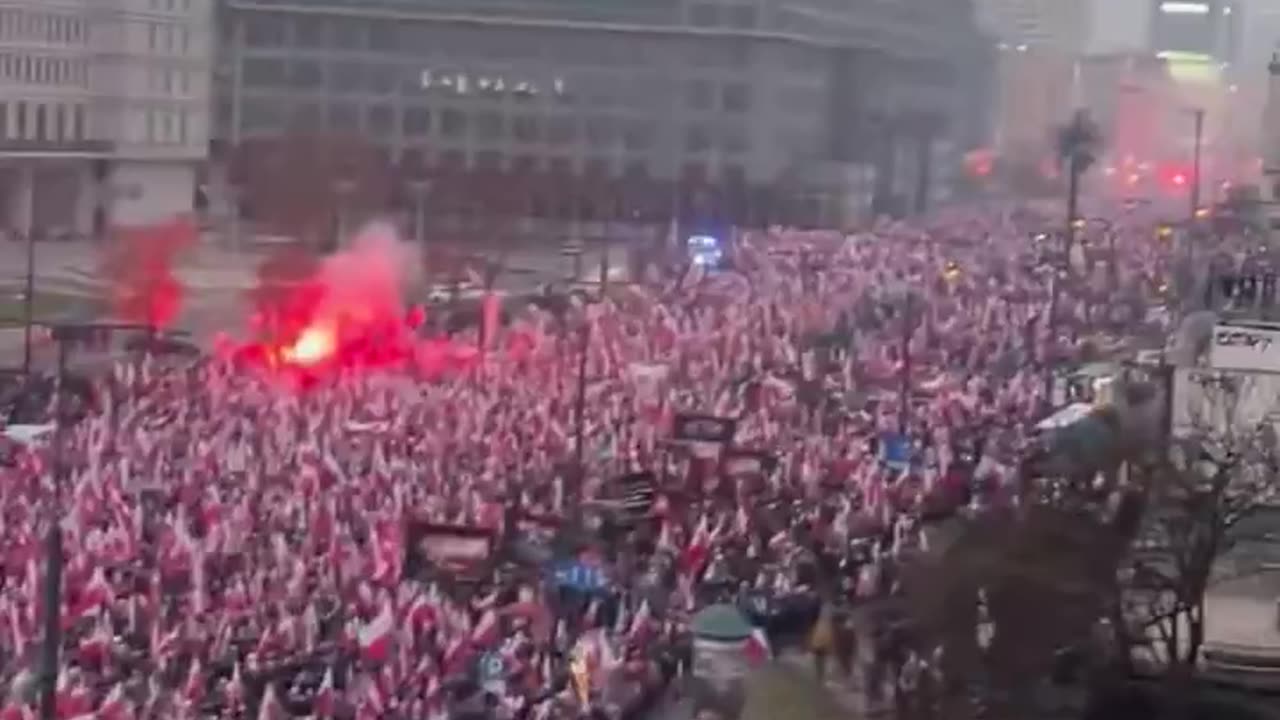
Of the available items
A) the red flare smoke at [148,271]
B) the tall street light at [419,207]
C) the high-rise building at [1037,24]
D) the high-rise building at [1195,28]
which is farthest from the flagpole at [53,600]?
the high-rise building at [1195,28]

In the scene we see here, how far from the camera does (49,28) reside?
6250mm

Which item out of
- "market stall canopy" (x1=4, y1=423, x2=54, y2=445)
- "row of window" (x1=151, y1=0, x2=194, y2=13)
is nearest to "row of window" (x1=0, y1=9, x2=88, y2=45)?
"row of window" (x1=151, y1=0, x2=194, y2=13)

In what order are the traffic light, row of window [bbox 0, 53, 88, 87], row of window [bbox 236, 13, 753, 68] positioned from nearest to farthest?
1. row of window [bbox 0, 53, 88, 87]
2. row of window [bbox 236, 13, 753, 68]
3. the traffic light

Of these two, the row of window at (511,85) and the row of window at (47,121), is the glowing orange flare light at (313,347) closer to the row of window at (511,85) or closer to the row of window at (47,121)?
the row of window at (47,121)

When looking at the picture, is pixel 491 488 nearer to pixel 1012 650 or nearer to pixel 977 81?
pixel 1012 650

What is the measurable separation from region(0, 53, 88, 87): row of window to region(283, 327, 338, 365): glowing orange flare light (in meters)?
0.88

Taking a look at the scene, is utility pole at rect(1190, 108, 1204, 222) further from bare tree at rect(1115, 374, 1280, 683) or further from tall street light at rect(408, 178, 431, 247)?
bare tree at rect(1115, 374, 1280, 683)

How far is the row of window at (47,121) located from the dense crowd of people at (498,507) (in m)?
1.00

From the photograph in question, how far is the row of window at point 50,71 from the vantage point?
6148 mm

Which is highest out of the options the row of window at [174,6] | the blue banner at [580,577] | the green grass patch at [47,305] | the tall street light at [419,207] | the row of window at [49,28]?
the row of window at [174,6]

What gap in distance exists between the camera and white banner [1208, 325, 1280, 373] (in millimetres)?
5102

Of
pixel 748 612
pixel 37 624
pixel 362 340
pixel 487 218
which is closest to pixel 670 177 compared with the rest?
pixel 487 218

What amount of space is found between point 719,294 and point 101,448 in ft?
11.4

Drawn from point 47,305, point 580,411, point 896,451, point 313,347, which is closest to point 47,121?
point 47,305
